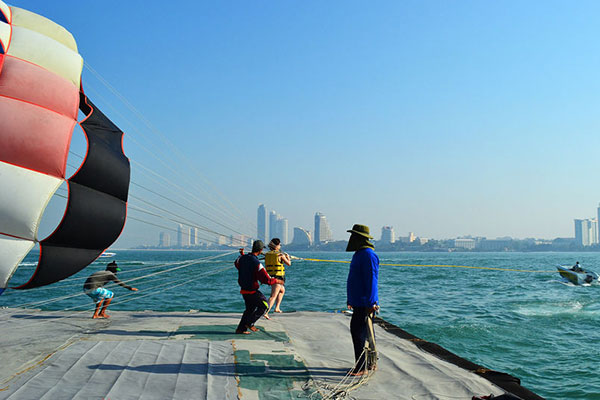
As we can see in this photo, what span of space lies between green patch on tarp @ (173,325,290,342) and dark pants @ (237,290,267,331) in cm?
21

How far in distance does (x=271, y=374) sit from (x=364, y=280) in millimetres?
1666

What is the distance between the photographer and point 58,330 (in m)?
8.27

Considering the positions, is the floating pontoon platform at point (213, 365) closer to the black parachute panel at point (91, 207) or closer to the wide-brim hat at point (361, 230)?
the black parachute panel at point (91, 207)

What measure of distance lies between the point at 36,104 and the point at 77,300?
19922mm

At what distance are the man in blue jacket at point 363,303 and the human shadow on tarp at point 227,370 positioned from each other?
359 millimetres

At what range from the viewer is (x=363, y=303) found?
596 centimetres

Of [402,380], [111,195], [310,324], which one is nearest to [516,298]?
[310,324]

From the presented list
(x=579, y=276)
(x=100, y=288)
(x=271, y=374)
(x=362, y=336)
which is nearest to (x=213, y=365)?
(x=271, y=374)

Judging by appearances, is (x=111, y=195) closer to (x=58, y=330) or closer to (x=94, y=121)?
(x=94, y=121)

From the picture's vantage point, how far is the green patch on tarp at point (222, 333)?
7836 millimetres

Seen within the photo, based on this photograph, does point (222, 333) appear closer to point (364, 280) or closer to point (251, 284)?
point (251, 284)

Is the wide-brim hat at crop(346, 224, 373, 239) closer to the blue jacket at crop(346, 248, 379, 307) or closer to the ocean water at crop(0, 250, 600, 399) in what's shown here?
the blue jacket at crop(346, 248, 379, 307)

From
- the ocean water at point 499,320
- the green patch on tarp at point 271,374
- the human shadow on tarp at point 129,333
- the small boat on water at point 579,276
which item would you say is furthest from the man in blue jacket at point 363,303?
the small boat on water at point 579,276

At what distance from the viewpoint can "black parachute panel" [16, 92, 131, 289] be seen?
5898 millimetres
